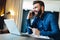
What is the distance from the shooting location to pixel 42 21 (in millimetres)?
2506

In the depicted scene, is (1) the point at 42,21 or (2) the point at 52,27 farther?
(1) the point at 42,21

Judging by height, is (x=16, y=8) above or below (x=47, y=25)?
above

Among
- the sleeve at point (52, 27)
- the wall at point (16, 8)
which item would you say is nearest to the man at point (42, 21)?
the sleeve at point (52, 27)

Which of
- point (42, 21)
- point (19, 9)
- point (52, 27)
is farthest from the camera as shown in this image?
point (19, 9)

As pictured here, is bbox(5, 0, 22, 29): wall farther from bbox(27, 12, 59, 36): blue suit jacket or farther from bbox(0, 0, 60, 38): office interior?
bbox(27, 12, 59, 36): blue suit jacket

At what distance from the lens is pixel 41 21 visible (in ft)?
8.25

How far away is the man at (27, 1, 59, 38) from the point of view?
2416 millimetres

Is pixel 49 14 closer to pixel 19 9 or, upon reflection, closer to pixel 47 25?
pixel 47 25

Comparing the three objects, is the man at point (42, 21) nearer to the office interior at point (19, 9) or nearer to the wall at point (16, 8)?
the office interior at point (19, 9)

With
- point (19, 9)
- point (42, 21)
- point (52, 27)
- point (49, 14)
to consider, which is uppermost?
point (19, 9)

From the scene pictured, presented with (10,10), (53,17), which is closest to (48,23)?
(53,17)

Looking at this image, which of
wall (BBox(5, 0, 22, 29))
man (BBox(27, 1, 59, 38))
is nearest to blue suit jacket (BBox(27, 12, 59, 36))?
man (BBox(27, 1, 59, 38))

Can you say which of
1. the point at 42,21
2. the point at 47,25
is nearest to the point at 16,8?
the point at 42,21

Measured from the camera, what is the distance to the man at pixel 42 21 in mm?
2416
